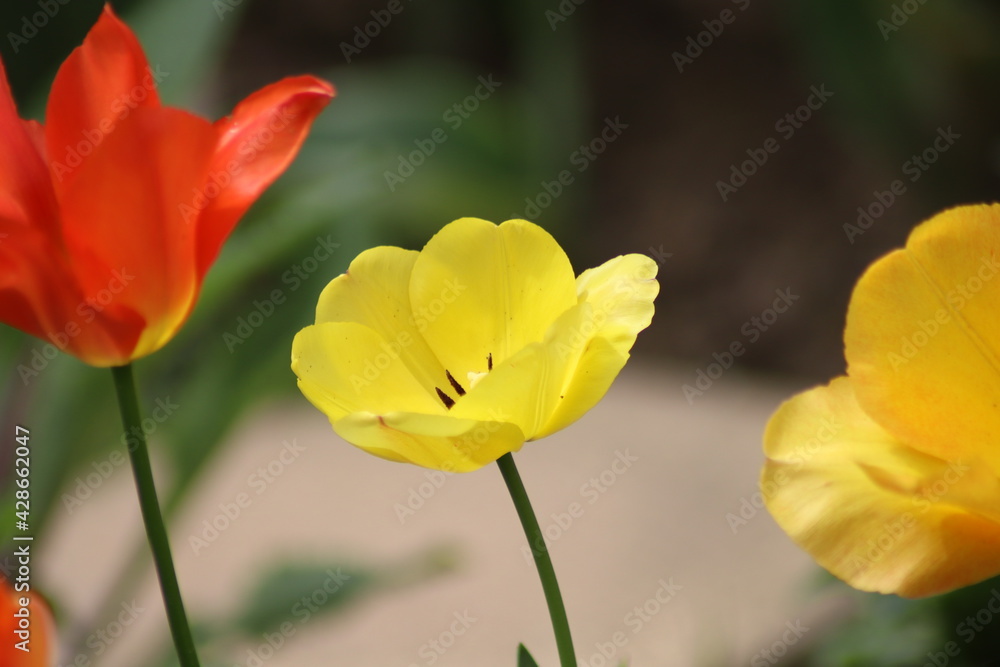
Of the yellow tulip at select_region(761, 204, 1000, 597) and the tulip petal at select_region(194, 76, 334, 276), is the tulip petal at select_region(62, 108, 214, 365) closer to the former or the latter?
the tulip petal at select_region(194, 76, 334, 276)

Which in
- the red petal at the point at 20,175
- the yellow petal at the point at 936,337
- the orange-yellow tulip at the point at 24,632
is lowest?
the orange-yellow tulip at the point at 24,632

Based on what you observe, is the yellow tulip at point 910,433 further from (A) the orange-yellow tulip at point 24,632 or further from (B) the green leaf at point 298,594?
(B) the green leaf at point 298,594

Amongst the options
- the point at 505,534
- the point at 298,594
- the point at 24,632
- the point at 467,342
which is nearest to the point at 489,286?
the point at 467,342

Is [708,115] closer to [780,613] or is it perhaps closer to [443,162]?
[443,162]

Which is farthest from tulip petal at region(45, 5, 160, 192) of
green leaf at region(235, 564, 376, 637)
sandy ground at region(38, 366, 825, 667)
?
sandy ground at region(38, 366, 825, 667)

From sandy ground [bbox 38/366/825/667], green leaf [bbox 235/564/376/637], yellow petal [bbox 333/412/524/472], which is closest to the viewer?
yellow petal [bbox 333/412/524/472]

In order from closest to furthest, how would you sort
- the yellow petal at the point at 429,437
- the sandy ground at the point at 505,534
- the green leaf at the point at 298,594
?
the yellow petal at the point at 429,437, the green leaf at the point at 298,594, the sandy ground at the point at 505,534

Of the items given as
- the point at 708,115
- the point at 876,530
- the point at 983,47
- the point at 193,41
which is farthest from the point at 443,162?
the point at 876,530

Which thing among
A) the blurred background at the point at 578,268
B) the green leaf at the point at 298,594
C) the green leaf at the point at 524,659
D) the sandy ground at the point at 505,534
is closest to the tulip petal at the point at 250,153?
the green leaf at the point at 524,659
